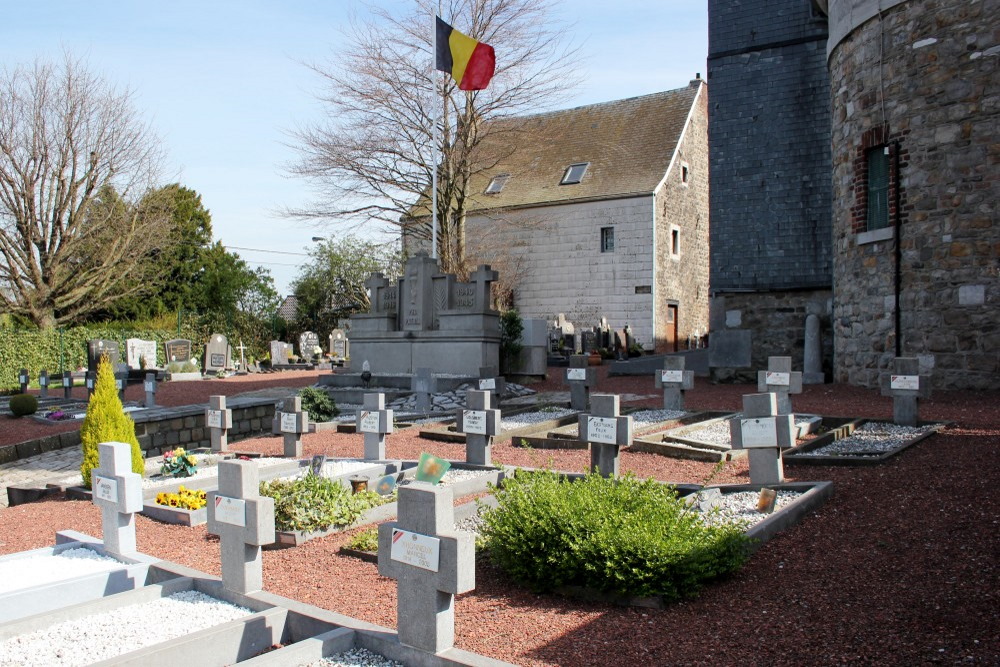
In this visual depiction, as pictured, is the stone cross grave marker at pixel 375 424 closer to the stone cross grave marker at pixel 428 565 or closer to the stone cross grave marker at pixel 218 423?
the stone cross grave marker at pixel 218 423

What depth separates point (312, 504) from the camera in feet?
20.8

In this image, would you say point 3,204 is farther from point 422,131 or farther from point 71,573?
point 71,573

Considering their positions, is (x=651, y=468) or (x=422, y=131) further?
(x=422, y=131)

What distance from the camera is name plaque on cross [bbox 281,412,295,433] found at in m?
9.94

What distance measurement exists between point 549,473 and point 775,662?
7.67 ft

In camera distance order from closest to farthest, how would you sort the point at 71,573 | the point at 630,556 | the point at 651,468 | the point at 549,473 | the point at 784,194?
the point at 630,556 < the point at 71,573 < the point at 549,473 < the point at 651,468 < the point at 784,194

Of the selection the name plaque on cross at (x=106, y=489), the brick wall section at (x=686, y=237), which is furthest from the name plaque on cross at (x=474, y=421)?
the brick wall section at (x=686, y=237)

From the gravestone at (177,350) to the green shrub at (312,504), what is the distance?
2223 cm

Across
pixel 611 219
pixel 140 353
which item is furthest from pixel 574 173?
pixel 140 353

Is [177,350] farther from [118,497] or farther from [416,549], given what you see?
[416,549]

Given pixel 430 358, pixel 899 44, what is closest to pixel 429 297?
pixel 430 358

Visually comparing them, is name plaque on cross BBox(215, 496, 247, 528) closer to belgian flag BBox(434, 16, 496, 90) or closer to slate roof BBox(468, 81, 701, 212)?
belgian flag BBox(434, 16, 496, 90)

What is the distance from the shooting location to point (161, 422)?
12.6m

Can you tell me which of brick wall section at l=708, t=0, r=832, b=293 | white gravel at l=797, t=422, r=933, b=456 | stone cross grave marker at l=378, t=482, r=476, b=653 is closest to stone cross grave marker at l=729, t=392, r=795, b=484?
white gravel at l=797, t=422, r=933, b=456
